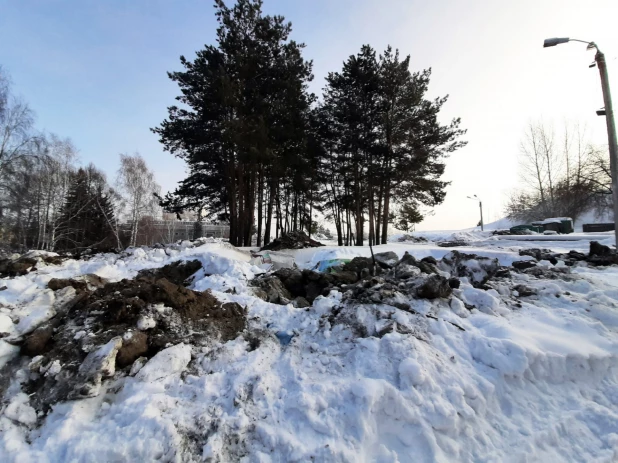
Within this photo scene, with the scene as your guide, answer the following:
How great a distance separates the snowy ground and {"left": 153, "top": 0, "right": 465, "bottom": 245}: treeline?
→ 43.5 feet

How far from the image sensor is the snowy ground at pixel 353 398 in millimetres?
2619

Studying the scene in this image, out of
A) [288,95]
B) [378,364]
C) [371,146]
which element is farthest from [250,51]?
[378,364]

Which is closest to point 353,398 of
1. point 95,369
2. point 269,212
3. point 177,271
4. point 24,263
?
point 95,369

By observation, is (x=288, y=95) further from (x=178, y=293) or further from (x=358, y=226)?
(x=178, y=293)

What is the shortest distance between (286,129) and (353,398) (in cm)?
1674

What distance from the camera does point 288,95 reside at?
18.3 m

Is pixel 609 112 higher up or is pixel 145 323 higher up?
pixel 609 112

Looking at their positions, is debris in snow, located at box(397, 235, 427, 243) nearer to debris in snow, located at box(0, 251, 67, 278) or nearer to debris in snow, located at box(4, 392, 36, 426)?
debris in snow, located at box(0, 251, 67, 278)

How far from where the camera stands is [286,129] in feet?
59.2

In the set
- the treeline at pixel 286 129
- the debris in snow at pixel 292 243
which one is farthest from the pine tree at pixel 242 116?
the debris in snow at pixel 292 243

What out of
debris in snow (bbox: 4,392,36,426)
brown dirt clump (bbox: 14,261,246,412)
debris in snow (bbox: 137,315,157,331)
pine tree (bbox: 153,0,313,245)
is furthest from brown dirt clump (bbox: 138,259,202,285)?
pine tree (bbox: 153,0,313,245)

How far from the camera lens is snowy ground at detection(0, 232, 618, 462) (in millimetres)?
2619

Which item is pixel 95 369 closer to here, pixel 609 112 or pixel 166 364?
pixel 166 364

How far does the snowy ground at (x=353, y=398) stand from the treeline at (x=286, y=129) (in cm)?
1325
